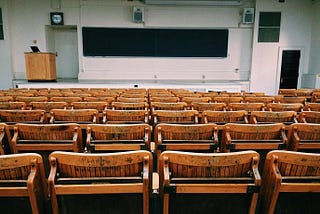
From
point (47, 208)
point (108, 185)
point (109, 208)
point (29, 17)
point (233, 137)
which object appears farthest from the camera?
point (29, 17)

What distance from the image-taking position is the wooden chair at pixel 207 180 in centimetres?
136

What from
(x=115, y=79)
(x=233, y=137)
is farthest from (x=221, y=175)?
(x=115, y=79)

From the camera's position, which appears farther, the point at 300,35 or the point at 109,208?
the point at 300,35

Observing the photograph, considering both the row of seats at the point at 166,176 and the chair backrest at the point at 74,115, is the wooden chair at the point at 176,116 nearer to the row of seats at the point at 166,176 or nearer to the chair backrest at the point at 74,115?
the chair backrest at the point at 74,115

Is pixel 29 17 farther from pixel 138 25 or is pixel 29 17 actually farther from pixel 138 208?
pixel 138 208

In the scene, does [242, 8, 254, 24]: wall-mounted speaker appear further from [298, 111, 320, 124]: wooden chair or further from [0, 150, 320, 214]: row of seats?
[0, 150, 320, 214]: row of seats

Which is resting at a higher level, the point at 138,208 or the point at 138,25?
the point at 138,25

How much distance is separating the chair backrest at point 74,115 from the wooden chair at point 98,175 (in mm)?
1365

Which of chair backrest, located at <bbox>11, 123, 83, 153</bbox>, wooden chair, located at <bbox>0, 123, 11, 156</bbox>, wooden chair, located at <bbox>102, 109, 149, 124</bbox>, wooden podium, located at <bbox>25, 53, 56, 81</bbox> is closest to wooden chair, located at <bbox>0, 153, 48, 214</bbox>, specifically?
→ chair backrest, located at <bbox>11, 123, 83, 153</bbox>

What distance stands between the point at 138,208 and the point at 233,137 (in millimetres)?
1111

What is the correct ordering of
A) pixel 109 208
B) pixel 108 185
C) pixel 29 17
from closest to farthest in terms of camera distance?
pixel 108 185 < pixel 109 208 < pixel 29 17

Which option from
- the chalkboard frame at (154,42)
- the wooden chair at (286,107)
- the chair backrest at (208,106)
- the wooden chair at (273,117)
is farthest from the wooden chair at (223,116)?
the chalkboard frame at (154,42)

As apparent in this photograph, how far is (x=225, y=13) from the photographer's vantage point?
10.6 m

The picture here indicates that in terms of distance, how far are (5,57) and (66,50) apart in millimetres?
2343
